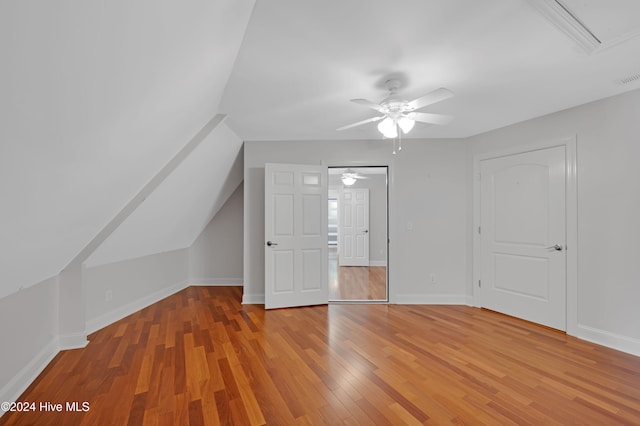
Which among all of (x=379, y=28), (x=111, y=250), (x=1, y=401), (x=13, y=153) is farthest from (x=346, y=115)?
(x=1, y=401)

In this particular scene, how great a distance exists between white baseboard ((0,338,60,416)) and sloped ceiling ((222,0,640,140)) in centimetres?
273

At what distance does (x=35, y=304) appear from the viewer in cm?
216

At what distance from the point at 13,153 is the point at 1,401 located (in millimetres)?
1829

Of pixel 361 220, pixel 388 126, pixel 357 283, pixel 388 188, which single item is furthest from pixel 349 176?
pixel 388 126

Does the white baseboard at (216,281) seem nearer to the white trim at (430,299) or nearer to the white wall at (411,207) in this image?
the white wall at (411,207)

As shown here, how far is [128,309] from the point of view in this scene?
3.39 meters

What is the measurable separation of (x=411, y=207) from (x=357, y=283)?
2012mm

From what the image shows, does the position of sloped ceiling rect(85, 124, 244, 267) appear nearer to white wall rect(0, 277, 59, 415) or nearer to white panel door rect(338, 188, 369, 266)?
white wall rect(0, 277, 59, 415)

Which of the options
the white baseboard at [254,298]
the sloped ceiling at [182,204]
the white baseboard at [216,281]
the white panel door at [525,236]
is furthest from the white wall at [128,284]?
the white panel door at [525,236]

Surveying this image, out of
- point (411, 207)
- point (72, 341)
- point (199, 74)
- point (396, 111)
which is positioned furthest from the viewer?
point (411, 207)

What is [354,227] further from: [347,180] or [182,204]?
[182,204]

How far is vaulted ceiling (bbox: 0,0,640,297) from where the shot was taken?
963 millimetres

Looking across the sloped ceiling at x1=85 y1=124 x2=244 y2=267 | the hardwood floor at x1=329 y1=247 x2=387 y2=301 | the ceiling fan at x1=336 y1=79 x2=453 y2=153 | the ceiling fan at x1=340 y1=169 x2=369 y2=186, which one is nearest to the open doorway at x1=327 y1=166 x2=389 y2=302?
the ceiling fan at x1=340 y1=169 x2=369 y2=186

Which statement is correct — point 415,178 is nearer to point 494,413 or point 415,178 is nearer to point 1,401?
point 494,413
